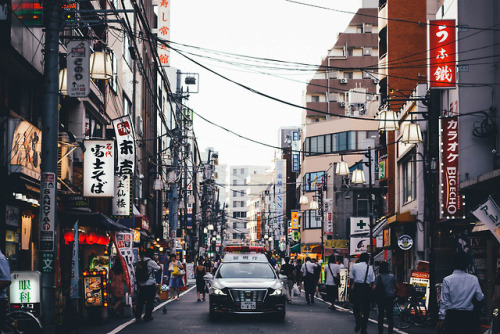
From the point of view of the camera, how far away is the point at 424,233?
34.1m

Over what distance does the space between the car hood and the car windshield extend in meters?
0.53

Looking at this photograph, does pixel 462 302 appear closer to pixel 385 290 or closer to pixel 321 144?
pixel 385 290

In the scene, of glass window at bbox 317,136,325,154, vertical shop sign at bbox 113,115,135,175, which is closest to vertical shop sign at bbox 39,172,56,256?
vertical shop sign at bbox 113,115,135,175

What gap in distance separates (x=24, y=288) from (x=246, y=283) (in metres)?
7.19

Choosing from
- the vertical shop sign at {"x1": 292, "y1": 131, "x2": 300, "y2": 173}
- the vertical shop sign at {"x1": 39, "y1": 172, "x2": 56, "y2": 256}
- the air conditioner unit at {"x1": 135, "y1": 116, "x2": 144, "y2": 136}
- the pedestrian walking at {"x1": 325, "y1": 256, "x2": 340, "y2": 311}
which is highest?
the vertical shop sign at {"x1": 292, "y1": 131, "x2": 300, "y2": 173}

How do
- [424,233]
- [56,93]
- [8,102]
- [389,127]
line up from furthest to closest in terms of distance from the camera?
[424,233], [389,127], [8,102], [56,93]

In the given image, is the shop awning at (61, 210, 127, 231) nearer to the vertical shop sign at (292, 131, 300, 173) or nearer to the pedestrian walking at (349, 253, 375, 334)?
the pedestrian walking at (349, 253, 375, 334)

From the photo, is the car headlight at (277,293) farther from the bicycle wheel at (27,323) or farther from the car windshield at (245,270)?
the bicycle wheel at (27,323)

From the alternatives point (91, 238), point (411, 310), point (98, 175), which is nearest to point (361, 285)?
point (411, 310)

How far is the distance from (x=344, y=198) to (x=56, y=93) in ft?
172

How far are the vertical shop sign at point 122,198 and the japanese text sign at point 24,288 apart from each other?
1546 cm

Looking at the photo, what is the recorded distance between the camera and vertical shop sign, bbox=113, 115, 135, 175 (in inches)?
1134

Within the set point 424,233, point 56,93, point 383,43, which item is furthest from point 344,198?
point 56,93

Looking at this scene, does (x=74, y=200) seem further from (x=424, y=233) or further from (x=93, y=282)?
(x=424, y=233)
